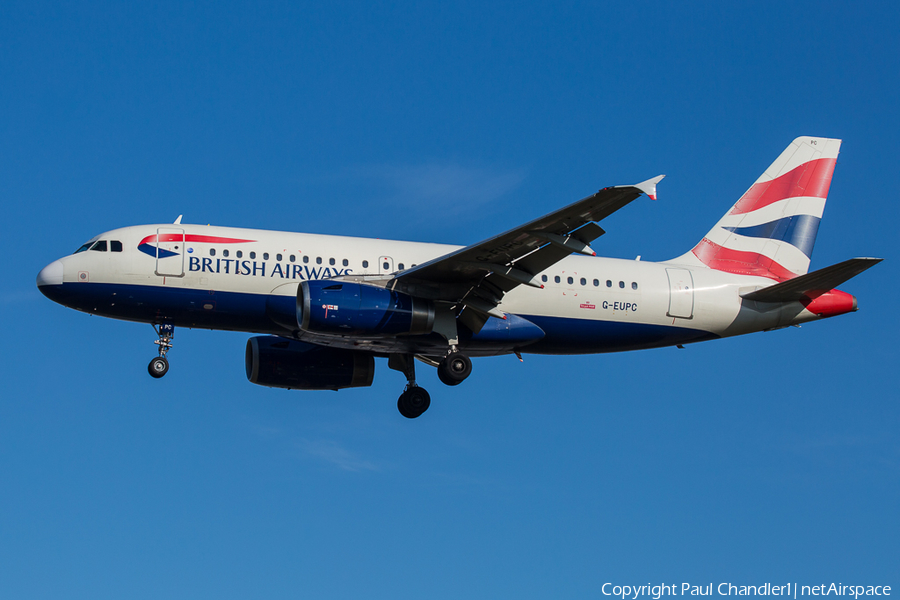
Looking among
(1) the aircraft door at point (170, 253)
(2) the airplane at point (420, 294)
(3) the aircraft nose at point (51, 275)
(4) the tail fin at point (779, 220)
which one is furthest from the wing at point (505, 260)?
(3) the aircraft nose at point (51, 275)

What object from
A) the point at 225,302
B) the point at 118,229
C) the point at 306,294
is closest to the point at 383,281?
the point at 306,294

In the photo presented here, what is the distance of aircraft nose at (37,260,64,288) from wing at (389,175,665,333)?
876 cm

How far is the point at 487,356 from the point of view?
97.9 feet

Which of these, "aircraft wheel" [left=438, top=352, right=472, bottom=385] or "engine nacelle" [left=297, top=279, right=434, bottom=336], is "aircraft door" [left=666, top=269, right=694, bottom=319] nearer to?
"aircraft wheel" [left=438, top=352, right=472, bottom=385]

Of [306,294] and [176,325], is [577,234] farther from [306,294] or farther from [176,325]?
[176,325]

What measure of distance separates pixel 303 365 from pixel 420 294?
5896 millimetres

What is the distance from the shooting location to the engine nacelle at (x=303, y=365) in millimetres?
30859

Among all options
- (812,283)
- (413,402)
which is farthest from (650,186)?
(413,402)

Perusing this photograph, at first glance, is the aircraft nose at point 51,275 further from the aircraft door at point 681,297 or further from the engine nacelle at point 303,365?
the aircraft door at point 681,297

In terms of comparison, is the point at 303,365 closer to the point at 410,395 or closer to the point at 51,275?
the point at 410,395

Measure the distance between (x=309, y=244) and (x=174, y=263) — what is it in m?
3.62

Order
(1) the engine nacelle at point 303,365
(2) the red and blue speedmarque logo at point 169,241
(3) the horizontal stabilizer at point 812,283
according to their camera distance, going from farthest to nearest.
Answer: (1) the engine nacelle at point 303,365 < (2) the red and blue speedmarque logo at point 169,241 < (3) the horizontal stabilizer at point 812,283

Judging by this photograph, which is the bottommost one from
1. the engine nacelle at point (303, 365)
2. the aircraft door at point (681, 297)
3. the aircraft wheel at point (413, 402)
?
the aircraft wheel at point (413, 402)

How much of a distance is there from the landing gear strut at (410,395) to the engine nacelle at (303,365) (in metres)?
0.99
